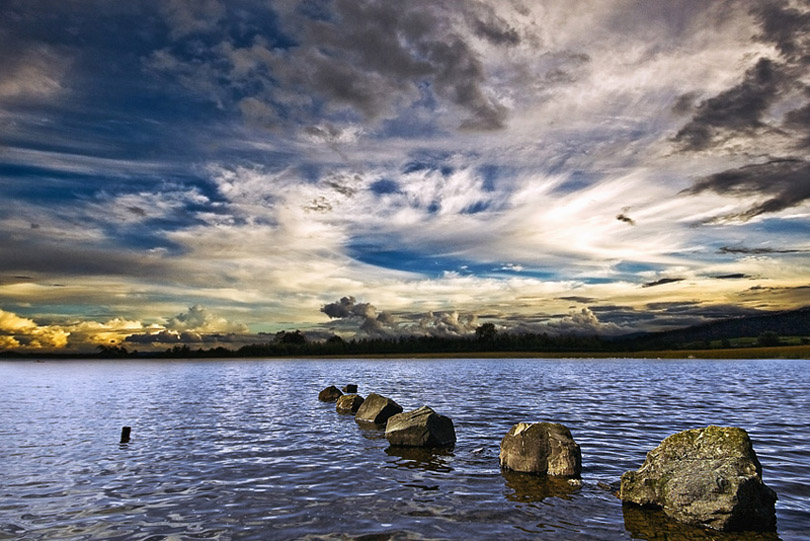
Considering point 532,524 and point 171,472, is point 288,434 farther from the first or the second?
point 532,524

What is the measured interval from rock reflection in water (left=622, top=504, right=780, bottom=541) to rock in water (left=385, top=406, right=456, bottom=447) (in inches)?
429

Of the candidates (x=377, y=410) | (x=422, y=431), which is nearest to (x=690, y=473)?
(x=422, y=431)

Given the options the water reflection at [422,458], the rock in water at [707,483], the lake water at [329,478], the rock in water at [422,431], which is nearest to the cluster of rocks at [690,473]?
the rock in water at [707,483]

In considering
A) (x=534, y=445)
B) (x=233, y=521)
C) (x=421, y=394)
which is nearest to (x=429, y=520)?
(x=233, y=521)

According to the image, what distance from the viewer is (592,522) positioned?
42.9 ft

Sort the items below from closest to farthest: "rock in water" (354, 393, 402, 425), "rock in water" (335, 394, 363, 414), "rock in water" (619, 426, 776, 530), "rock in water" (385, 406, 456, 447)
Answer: "rock in water" (619, 426, 776, 530) → "rock in water" (385, 406, 456, 447) → "rock in water" (354, 393, 402, 425) → "rock in water" (335, 394, 363, 414)

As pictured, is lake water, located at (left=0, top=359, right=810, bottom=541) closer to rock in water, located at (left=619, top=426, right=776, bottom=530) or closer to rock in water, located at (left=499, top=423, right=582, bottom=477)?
rock in water, located at (left=619, top=426, right=776, bottom=530)

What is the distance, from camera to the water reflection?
19.5 meters

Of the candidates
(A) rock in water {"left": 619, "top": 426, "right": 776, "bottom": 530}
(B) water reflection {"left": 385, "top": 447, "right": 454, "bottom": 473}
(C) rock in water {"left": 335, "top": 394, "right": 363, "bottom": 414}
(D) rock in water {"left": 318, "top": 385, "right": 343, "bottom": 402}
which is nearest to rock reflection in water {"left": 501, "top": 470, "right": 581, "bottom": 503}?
Result: (A) rock in water {"left": 619, "top": 426, "right": 776, "bottom": 530}

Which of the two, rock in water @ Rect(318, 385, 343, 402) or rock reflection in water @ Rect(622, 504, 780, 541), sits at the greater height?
rock in water @ Rect(318, 385, 343, 402)

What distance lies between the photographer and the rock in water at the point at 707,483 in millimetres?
12680

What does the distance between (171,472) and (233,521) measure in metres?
7.11

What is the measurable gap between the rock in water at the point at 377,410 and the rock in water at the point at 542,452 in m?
12.5

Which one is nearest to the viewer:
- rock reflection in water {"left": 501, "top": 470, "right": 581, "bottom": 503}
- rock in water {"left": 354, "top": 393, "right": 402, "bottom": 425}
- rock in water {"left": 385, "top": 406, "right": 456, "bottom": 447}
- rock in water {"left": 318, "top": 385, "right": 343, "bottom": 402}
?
rock reflection in water {"left": 501, "top": 470, "right": 581, "bottom": 503}
